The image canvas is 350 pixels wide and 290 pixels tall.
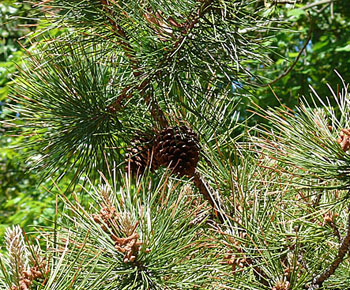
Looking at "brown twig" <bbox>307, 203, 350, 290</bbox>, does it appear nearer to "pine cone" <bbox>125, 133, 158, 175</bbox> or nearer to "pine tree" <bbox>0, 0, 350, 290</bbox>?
"pine tree" <bbox>0, 0, 350, 290</bbox>

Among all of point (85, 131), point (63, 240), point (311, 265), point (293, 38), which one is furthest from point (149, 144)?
point (293, 38)

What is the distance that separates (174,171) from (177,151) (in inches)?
1.7

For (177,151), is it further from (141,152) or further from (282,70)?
(282,70)

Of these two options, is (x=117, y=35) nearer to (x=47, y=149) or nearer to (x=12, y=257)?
(x=47, y=149)

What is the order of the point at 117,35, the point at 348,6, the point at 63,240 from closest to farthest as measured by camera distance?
the point at 63,240 < the point at 117,35 < the point at 348,6

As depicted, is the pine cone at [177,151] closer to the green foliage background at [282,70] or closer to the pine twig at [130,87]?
the pine twig at [130,87]

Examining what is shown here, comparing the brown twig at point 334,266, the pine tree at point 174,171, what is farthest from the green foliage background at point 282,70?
the brown twig at point 334,266

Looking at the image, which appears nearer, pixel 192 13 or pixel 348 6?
pixel 192 13

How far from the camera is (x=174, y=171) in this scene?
92 cm

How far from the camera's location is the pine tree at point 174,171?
2.41ft

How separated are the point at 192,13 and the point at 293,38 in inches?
94.9

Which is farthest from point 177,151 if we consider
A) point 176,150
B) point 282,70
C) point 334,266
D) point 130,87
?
point 282,70

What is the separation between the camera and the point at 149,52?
34.7 inches

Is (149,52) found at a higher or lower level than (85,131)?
higher
